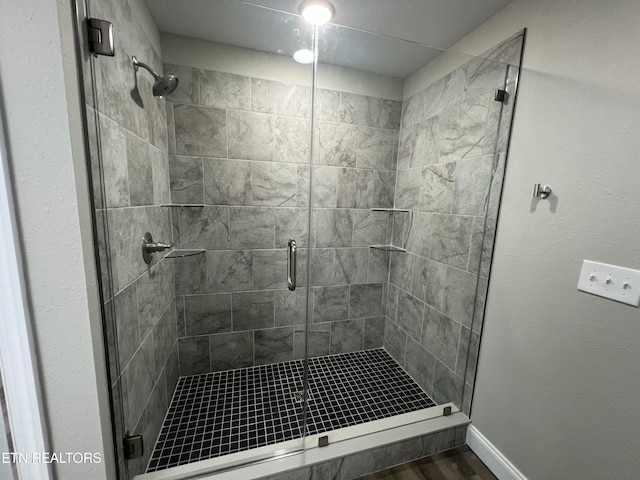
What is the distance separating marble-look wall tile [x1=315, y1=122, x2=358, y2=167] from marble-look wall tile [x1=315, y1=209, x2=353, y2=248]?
1.14ft

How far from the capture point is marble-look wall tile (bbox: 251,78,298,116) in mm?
1556

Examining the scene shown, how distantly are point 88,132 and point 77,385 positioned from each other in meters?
0.76

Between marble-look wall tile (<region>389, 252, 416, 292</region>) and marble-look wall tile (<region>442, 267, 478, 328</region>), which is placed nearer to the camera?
marble-look wall tile (<region>442, 267, 478, 328</region>)

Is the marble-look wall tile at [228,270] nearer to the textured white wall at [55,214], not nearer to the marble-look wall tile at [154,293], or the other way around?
the marble-look wall tile at [154,293]

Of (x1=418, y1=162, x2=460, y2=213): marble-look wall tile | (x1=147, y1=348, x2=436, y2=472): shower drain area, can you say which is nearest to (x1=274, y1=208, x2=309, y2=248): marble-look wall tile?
(x1=418, y1=162, x2=460, y2=213): marble-look wall tile

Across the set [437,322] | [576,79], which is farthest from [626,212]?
[437,322]

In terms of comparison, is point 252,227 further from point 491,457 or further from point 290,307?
point 491,457

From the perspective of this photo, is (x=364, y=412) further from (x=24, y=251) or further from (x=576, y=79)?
(x=576, y=79)

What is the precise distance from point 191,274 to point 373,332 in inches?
57.8

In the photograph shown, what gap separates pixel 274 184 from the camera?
65.5 inches

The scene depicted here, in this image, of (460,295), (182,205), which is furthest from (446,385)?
(182,205)

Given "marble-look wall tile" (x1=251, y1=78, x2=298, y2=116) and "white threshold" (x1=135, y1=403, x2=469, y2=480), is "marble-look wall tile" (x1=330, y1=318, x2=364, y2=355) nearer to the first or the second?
"white threshold" (x1=135, y1=403, x2=469, y2=480)

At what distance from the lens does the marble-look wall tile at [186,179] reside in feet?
4.88

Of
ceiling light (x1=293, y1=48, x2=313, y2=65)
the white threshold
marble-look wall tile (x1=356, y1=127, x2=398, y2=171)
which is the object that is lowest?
the white threshold
